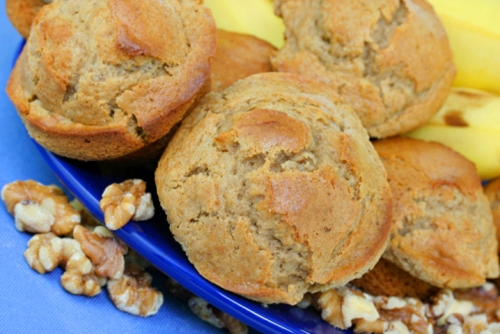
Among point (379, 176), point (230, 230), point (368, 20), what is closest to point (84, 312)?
point (230, 230)

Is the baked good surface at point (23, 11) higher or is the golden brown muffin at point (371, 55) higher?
the golden brown muffin at point (371, 55)

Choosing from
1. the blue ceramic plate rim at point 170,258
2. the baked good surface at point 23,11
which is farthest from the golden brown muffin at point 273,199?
the baked good surface at point 23,11

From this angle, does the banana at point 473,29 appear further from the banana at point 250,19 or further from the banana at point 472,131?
the banana at point 250,19

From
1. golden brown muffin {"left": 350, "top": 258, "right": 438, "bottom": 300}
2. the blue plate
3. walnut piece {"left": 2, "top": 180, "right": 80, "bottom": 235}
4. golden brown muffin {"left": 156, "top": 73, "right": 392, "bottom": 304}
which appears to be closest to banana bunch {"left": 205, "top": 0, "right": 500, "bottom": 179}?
golden brown muffin {"left": 350, "top": 258, "right": 438, "bottom": 300}

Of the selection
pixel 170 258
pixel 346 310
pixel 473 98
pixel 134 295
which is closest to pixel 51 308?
pixel 134 295

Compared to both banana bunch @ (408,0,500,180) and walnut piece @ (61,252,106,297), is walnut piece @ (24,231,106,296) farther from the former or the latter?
banana bunch @ (408,0,500,180)

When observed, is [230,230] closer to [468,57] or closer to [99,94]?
[99,94]

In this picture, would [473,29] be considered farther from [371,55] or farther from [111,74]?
[111,74]

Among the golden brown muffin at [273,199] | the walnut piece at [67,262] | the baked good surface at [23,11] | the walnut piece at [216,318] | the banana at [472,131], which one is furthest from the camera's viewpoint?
the banana at [472,131]
